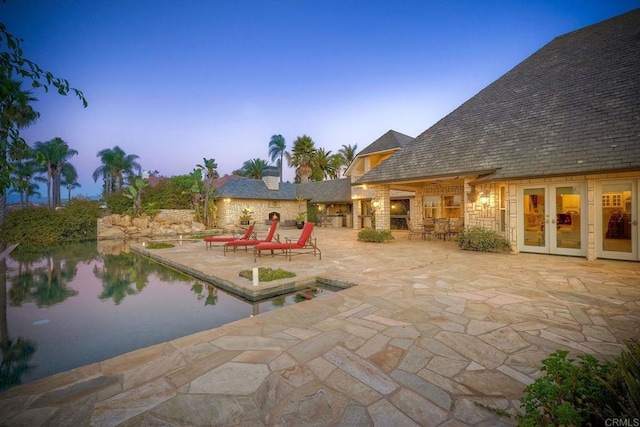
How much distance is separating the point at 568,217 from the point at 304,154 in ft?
97.6

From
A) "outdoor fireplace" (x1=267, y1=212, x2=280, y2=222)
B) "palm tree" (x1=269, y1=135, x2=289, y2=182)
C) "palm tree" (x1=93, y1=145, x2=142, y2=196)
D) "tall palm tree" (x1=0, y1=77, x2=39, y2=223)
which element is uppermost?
"palm tree" (x1=269, y1=135, x2=289, y2=182)

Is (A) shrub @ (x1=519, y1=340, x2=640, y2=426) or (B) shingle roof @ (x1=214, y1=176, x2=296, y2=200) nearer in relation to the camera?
(A) shrub @ (x1=519, y1=340, x2=640, y2=426)

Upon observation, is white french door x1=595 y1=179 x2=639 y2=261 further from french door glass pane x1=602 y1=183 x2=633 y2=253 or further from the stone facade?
the stone facade

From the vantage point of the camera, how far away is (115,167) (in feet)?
129

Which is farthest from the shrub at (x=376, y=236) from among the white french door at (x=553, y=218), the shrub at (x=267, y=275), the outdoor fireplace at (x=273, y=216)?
the outdoor fireplace at (x=273, y=216)

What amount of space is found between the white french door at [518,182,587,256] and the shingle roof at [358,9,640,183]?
38.6 inches

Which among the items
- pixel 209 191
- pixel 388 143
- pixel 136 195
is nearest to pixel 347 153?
pixel 388 143

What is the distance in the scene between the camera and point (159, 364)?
286 centimetres

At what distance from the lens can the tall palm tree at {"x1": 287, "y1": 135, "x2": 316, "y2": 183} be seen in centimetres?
3528

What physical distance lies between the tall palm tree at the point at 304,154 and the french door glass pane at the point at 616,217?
1186 inches

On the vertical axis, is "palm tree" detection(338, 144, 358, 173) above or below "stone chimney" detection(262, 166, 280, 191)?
above

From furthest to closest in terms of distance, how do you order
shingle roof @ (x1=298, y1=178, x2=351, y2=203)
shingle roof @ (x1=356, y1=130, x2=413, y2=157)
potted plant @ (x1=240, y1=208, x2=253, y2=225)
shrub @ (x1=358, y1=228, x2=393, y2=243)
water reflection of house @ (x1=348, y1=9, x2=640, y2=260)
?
shingle roof @ (x1=298, y1=178, x2=351, y2=203), potted plant @ (x1=240, y1=208, x2=253, y2=225), shingle roof @ (x1=356, y1=130, x2=413, y2=157), shrub @ (x1=358, y1=228, x2=393, y2=243), water reflection of house @ (x1=348, y1=9, x2=640, y2=260)

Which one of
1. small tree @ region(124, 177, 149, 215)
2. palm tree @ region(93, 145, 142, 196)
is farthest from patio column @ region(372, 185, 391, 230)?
palm tree @ region(93, 145, 142, 196)

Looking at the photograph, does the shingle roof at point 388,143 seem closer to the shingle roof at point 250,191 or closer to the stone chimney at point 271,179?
the shingle roof at point 250,191
